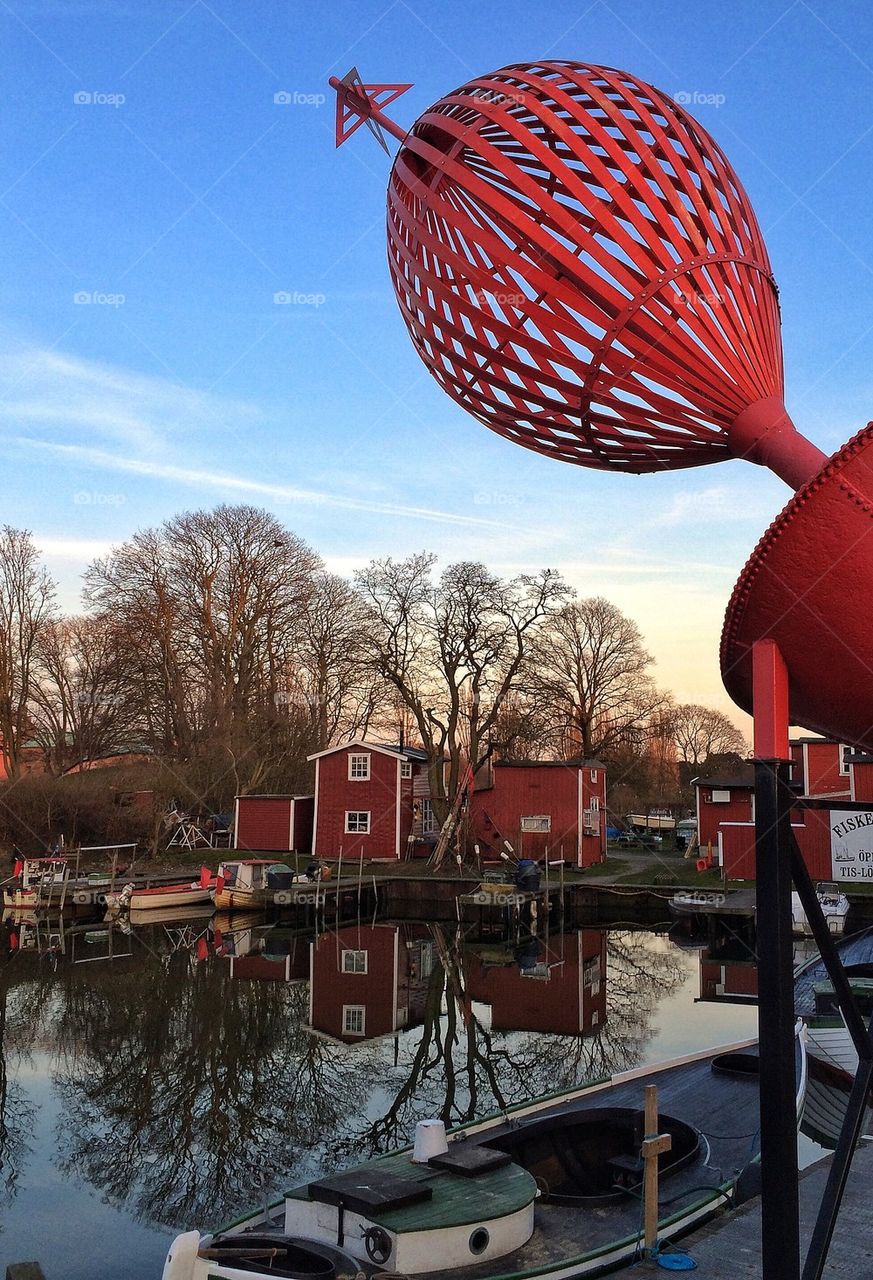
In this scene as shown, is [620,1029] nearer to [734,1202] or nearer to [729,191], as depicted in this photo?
[734,1202]

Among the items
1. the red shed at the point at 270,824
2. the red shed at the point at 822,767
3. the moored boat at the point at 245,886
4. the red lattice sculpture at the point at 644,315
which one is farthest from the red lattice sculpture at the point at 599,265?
the red shed at the point at 270,824

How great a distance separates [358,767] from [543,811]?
865 cm

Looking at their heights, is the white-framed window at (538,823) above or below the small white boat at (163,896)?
above

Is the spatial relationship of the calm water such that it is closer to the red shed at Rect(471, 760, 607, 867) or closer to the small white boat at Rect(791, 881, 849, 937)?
the small white boat at Rect(791, 881, 849, 937)

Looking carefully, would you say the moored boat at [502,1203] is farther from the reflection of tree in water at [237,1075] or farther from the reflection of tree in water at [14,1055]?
the reflection of tree in water at [14,1055]

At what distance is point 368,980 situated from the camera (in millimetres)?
27766

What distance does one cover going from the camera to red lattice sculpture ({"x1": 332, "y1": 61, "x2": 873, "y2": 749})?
4.84 m

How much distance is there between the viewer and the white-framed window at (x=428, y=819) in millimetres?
48975

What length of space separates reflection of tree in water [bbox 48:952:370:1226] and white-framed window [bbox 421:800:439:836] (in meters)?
22.7

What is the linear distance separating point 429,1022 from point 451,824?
1906 cm

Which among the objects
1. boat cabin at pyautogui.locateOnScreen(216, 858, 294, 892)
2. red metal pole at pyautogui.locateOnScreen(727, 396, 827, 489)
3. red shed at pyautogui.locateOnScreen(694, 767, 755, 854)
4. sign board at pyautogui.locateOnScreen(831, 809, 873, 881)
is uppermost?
red metal pole at pyautogui.locateOnScreen(727, 396, 827, 489)

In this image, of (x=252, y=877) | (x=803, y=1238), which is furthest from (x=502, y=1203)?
(x=252, y=877)

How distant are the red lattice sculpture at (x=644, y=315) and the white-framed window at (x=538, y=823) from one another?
39261 mm

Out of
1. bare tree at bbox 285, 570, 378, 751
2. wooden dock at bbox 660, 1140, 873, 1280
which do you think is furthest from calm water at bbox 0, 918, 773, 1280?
bare tree at bbox 285, 570, 378, 751
